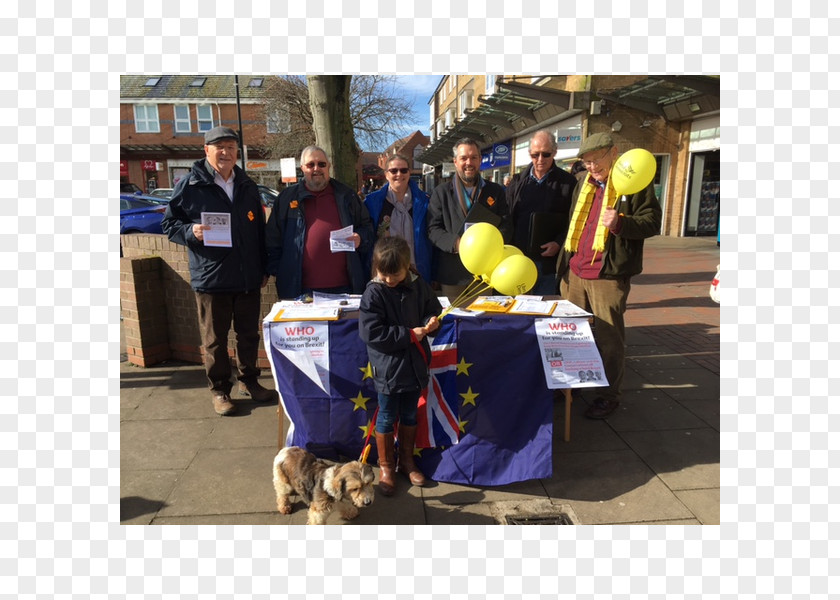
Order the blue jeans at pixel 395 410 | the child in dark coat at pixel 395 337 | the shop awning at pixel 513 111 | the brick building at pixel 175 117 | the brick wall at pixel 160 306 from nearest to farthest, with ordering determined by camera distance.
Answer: the child in dark coat at pixel 395 337
the blue jeans at pixel 395 410
the brick wall at pixel 160 306
the shop awning at pixel 513 111
the brick building at pixel 175 117

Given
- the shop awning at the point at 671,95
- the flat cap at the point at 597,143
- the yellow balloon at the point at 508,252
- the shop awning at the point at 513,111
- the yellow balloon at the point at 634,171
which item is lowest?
the yellow balloon at the point at 508,252

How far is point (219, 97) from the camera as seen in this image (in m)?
32.8

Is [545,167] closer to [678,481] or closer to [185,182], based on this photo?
[678,481]

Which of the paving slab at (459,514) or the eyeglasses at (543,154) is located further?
the eyeglasses at (543,154)

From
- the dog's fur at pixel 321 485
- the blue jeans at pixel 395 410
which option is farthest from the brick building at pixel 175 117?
the dog's fur at pixel 321 485

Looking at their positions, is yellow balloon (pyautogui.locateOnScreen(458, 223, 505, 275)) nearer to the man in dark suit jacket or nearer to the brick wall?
the man in dark suit jacket

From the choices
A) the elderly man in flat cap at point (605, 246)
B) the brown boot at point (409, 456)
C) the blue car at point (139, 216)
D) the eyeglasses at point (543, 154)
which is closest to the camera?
the brown boot at point (409, 456)

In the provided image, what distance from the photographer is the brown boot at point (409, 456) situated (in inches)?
122

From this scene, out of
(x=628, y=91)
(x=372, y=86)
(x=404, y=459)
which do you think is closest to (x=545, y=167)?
(x=404, y=459)

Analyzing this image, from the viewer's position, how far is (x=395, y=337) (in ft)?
8.94

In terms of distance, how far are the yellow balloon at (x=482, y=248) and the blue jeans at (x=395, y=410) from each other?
936 millimetres

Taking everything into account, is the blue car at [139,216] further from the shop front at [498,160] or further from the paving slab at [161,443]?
the shop front at [498,160]

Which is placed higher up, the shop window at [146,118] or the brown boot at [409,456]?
the shop window at [146,118]

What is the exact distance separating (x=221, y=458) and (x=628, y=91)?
14.2 metres
